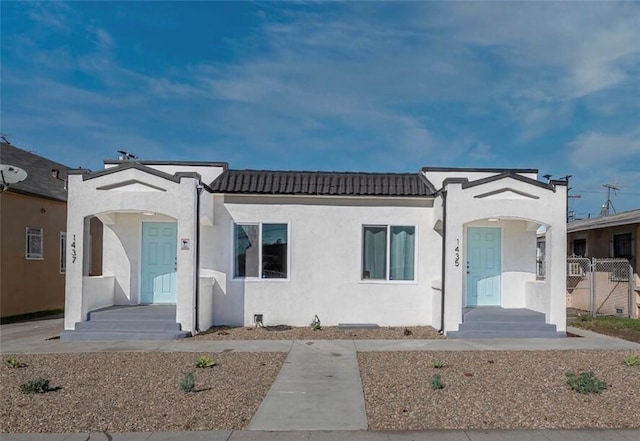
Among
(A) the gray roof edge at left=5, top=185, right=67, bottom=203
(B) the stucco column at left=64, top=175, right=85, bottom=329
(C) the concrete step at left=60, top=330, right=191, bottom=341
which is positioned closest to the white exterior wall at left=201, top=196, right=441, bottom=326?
(C) the concrete step at left=60, top=330, right=191, bottom=341

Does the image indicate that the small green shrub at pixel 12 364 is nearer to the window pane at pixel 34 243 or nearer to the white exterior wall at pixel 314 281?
the white exterior wall at pixel 314 281

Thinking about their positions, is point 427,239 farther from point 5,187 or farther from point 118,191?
point 5,187

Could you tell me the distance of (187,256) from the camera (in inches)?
423

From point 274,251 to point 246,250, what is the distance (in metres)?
0.71

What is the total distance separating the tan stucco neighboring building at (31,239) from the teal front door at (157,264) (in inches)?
189

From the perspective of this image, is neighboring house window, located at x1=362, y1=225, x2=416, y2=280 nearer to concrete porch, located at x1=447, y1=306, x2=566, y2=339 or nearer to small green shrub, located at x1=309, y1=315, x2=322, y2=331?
small green shrub, located at x1=309, y1=315, x2=322, y2=331

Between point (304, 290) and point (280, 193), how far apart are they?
2.50 meters

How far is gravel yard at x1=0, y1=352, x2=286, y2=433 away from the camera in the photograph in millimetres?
5371

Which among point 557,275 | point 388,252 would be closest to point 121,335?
point 388,252

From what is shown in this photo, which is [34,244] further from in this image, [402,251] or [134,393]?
[402,251]

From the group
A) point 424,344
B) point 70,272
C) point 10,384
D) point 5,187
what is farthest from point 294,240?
point 5,187

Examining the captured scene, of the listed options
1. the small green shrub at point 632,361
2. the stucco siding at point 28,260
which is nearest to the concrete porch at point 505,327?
the small green shrub at point 632,361

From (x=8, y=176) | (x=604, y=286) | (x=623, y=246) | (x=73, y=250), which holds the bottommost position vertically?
(x=604, y=286)

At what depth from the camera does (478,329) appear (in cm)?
1089
